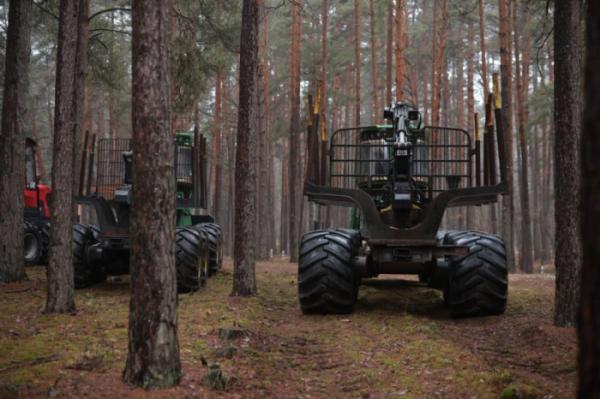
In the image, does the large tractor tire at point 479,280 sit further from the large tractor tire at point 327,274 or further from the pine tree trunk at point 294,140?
the pine tree trunk at point 294,140

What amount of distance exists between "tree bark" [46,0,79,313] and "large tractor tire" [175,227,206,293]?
7.67ft

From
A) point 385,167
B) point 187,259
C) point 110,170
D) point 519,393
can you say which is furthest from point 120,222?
point 519,393

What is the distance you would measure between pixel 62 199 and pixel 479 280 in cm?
595

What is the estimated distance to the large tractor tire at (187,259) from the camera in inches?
408

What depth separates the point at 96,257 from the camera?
11.1 metres

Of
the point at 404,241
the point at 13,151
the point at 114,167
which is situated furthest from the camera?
the point at 114,167

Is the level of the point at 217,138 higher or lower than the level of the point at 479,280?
higher

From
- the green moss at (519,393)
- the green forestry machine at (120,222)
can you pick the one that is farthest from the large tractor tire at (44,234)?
the green moss at (519,393)

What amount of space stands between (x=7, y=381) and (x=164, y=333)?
4.28ft

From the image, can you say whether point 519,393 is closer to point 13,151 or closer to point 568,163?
point 568,163

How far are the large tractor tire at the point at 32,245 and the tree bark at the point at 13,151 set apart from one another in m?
3.56

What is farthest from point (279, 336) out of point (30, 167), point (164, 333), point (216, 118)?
point (216, 118)

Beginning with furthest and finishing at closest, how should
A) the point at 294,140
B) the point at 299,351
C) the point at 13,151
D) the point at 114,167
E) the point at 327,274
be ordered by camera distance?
the point at 294,140 → the point at 114,167 → the point at 13,151 → the point at 327,274 → the point at 299,351

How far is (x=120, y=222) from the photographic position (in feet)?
36.2
